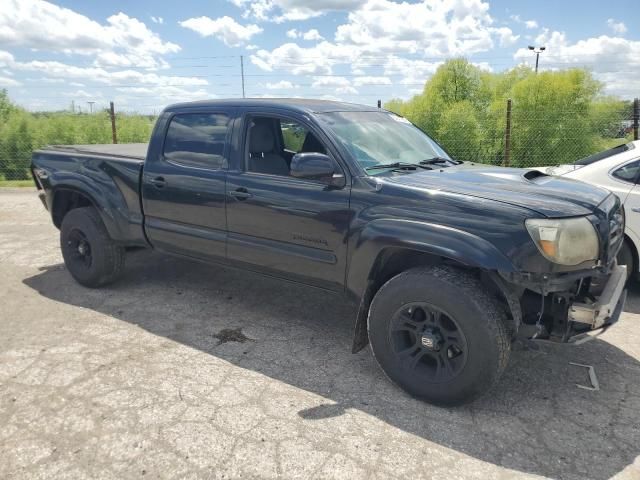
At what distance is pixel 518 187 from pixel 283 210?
1.57 metres

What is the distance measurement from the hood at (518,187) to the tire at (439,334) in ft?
1.67

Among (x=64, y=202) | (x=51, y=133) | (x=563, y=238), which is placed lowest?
(x=64, y=202)

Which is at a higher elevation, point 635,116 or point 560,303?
point 635,116

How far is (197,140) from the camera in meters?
4.32

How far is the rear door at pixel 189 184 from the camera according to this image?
415 centimetres

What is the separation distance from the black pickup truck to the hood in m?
0.01

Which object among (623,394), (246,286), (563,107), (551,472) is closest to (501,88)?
(563,107)

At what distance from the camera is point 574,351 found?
3.99m

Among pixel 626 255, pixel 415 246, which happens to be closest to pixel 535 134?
pixel 626 255

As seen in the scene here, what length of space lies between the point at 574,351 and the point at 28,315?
4523 mm

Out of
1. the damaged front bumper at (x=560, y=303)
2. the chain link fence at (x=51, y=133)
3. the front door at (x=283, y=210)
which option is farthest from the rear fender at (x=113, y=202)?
the chain link fence at (x=51, y=133)

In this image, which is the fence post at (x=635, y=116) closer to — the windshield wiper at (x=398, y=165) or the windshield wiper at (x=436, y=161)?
the windshield wiper at (x=436, y=161)

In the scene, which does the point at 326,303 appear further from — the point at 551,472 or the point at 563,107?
the point at 563,107

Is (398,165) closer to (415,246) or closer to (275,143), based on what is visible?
(415,246)
